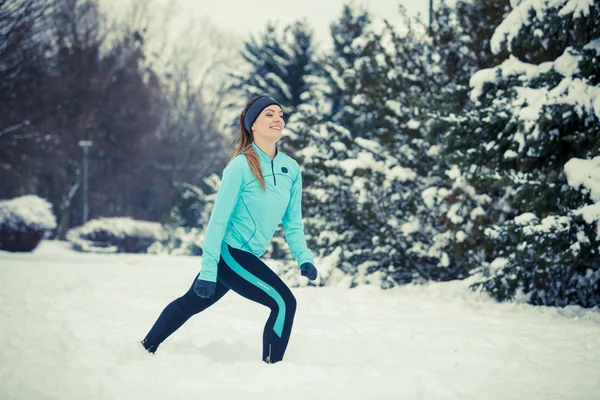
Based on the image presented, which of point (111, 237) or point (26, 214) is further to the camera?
point (111, 237)

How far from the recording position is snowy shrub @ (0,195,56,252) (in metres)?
Answer: 13.7

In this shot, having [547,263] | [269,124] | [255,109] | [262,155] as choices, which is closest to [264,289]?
[262,155]

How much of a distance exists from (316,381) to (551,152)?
3956 millimetres

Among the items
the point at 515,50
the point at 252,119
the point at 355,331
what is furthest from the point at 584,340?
the point at 515,50

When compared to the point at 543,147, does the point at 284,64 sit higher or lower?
higher

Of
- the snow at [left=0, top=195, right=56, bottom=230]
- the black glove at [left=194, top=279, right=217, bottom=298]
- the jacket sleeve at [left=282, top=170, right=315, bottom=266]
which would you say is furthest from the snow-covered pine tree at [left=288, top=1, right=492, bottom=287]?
the snow at [left=0, top=195, right=56, bottom=230]

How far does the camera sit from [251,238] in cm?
333

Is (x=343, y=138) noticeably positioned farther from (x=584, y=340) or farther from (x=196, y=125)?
(x=196, y=125)

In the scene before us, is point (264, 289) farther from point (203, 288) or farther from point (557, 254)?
point (557, 254)

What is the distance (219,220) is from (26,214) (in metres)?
12.5

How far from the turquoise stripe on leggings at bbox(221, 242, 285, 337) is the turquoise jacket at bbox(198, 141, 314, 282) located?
3.4 inches

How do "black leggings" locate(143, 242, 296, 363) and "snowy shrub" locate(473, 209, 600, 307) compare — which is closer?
"black leggings" locate(143, 242, 296, 363)

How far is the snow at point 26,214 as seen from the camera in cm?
1373

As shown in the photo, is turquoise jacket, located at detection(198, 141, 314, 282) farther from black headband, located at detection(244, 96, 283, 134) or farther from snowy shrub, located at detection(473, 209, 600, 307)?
snowy shrub, located at detection(473, 209, 600, 307)
